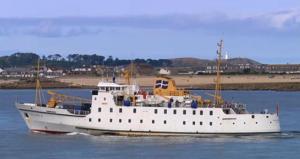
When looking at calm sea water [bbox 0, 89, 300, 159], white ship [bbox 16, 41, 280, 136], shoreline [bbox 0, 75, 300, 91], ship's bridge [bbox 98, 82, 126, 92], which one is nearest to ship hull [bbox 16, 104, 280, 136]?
white ship [bbox 16, 41, 280, 136]

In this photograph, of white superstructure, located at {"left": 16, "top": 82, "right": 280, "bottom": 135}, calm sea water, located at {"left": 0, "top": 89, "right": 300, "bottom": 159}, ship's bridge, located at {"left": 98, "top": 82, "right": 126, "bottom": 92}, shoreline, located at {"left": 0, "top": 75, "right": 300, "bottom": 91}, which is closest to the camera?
calm sea water, located at {"left": 0, "top": 89, "right": 300, "bottom": 159}

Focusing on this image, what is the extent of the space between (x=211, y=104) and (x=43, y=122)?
10434 millimetres

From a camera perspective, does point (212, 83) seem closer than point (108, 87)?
No

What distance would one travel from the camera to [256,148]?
156ft

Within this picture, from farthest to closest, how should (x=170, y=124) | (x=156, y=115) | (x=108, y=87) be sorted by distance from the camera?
(x=108, y=87) < (x=170, y=124) < (x=156, y=115)

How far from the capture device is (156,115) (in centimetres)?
5034

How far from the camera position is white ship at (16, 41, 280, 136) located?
50375mm

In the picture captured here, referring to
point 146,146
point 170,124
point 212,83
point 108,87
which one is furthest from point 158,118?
point 212,83

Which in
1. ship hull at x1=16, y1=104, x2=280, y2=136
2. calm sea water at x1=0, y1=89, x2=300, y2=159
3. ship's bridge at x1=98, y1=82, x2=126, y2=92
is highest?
ship's bridge at x1=98, y1=82, x2=126, y2=92

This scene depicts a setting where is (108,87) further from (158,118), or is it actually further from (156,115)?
(158,118)

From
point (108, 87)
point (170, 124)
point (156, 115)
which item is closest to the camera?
point (156, 115)

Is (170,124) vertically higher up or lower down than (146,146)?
higher up

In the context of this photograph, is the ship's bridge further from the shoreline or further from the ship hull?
the shoreline

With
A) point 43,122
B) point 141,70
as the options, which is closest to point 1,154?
point 43,122
